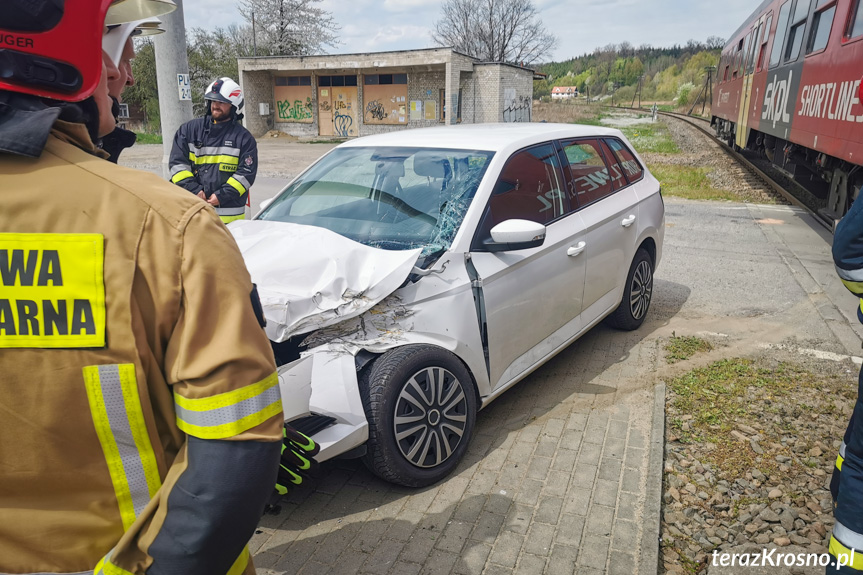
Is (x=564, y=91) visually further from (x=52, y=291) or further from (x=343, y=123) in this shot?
(x=52, y=291)

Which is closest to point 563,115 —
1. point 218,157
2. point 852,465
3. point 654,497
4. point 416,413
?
point 218,157

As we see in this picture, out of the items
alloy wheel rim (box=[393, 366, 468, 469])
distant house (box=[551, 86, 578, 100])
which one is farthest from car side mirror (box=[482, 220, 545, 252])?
distant house (box=[551, 86, 578, 100])

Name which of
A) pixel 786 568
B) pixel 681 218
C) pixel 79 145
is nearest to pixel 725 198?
pixel 681 218

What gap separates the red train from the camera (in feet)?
24.8

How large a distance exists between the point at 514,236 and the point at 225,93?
312 centimetres

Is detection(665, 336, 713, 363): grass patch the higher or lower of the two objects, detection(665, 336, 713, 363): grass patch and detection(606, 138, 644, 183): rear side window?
the lower

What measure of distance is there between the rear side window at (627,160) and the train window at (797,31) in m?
6.41

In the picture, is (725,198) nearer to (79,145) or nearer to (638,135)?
(79,145)

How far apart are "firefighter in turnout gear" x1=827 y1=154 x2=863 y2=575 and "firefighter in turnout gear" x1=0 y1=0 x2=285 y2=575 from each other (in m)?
2.30

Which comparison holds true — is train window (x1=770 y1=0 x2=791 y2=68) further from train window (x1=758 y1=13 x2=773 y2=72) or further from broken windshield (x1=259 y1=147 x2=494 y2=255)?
broken windshield (x1=259 y1=147 x2=494 y2=255)

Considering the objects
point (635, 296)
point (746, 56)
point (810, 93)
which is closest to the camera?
point (635, 296)

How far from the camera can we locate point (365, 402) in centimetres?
305

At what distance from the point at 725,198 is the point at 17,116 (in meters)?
13.6

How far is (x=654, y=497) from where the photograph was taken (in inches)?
126
